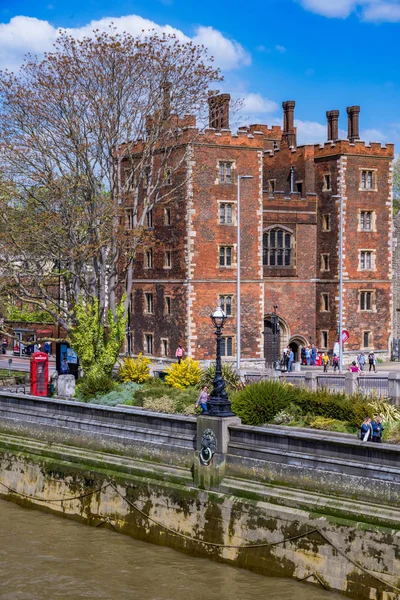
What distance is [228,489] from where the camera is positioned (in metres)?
22.7

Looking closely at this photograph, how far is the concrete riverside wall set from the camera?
19.6m

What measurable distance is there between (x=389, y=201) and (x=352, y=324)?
8.52 meters

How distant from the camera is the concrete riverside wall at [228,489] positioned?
64.2ft

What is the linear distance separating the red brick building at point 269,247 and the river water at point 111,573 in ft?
92.4

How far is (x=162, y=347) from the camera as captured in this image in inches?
2154

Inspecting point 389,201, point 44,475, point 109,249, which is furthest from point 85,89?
point 389,201

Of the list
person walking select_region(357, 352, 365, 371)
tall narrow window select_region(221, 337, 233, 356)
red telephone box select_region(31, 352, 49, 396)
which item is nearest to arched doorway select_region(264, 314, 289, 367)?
tall narrow window select_region(221, 337, 233, 356)

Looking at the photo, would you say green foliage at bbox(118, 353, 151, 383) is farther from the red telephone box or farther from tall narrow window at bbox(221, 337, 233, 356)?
tall narrow window at bbox(221, 337, 233, 356)

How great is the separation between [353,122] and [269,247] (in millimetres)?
10240

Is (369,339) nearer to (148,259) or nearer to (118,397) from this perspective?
(148,259)

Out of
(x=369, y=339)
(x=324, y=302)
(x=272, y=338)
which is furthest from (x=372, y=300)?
(x=272, y=338)

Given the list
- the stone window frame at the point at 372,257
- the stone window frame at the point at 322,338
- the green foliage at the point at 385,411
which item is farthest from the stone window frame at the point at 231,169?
the green foliage at the point at 385,411

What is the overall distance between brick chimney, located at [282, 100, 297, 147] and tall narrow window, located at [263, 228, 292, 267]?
7791 millimetres

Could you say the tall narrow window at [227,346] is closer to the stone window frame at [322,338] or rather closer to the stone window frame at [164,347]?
the stone window frame at [164,347]
